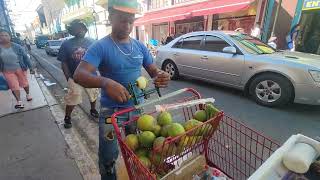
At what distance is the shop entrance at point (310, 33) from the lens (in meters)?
10.2

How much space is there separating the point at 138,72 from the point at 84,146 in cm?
202

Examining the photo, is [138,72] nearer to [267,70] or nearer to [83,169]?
[83,169]

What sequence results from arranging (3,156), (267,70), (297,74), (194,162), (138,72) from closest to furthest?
(194,162)
(138,72)
(3,156)
(297,74)
(267,70)

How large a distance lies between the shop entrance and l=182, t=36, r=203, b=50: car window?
6.99 metres

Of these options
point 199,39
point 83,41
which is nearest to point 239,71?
point 199,39

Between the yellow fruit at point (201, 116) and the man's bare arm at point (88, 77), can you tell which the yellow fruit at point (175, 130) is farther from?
the man's bare arm at point (88, 77)

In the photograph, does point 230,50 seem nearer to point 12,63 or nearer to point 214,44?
point 214,44

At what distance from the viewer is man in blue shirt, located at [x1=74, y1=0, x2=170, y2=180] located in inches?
63.2

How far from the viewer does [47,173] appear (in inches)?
111

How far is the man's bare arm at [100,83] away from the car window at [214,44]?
15.0 ft

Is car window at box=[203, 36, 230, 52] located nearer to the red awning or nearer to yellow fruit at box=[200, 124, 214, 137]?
yellow fruit at box=[200, 124, 214, 137]

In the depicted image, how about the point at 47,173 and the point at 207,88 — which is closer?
the point at 47,173

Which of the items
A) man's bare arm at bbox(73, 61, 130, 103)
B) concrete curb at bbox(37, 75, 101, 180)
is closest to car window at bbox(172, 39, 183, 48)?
concrete curb at bbox(37, 75, 101, 180)

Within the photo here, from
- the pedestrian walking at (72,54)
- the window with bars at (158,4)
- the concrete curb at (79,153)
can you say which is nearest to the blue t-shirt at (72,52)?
the pedestrian walking at (72,54)
